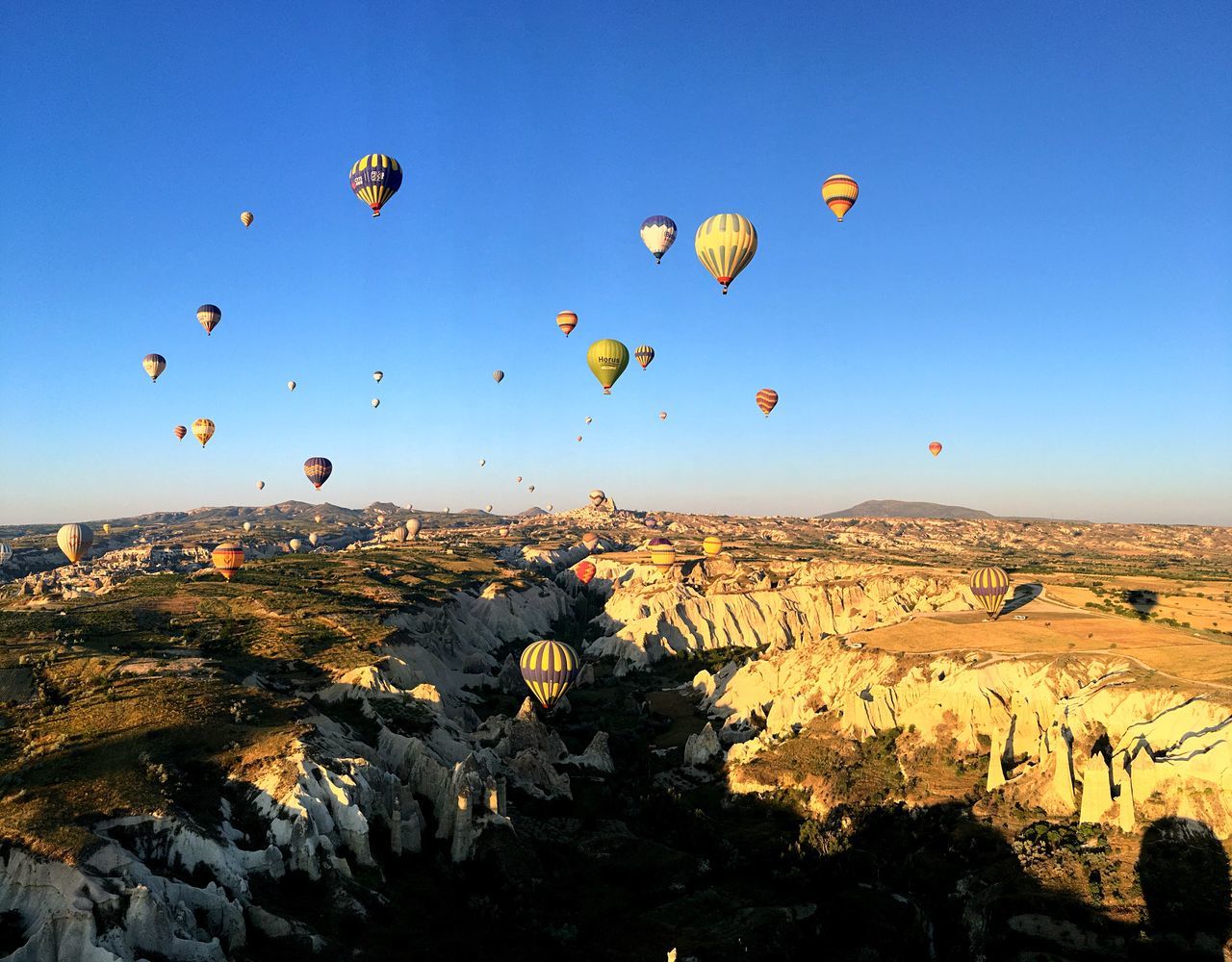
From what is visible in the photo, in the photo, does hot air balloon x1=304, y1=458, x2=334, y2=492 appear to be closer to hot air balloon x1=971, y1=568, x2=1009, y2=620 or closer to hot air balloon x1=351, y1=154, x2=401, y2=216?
hot air balloon x1=351, y1=154, x2=401, y2=216

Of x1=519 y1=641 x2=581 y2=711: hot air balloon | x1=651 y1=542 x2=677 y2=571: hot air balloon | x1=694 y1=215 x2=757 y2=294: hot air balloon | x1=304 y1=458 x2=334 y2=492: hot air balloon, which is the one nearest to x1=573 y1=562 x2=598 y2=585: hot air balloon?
x1=651 y1=542 x2=677 y2=571: hot air balloon

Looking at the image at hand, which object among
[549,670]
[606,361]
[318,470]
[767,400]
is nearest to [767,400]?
[767,400]

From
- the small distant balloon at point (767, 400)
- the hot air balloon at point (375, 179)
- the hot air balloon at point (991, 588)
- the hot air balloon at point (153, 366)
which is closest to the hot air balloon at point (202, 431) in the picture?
the hot air balloon at point (153, 366)

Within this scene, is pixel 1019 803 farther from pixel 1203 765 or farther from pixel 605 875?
pixel 605 875

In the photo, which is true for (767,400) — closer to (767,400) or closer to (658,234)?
(767,400)

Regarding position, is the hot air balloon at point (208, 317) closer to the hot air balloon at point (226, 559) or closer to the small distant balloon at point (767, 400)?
the hot air balloon at point (226, 559)
